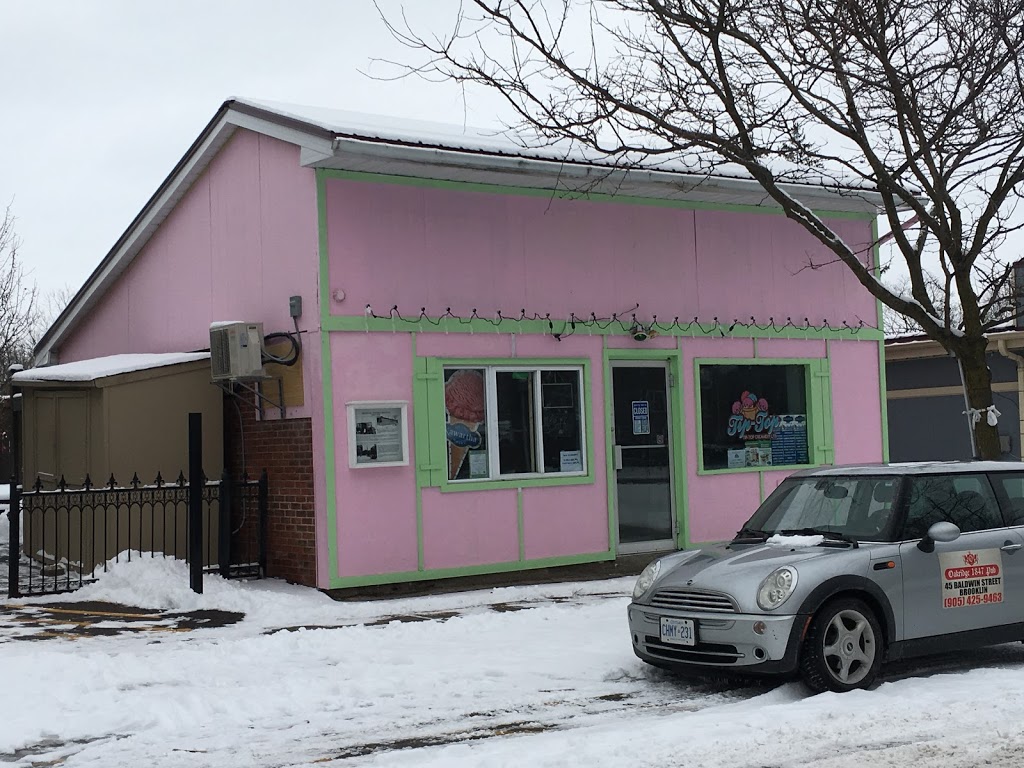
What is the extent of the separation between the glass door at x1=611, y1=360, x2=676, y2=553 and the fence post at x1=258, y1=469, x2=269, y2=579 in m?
3.93

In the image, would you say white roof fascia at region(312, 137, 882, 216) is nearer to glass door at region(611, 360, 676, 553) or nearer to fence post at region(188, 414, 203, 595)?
glass door at region(611, 360, 676, 553)

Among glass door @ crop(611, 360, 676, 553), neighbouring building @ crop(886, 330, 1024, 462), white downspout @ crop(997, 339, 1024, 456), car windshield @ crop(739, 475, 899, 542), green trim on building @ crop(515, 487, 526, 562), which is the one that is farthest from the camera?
neighbouring building @ crop(886, 330, 1024, 462)

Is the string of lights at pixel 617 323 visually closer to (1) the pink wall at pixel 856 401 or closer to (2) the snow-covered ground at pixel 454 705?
(1) the pink wall at pixel 856 401

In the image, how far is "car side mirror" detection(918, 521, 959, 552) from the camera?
799 cm

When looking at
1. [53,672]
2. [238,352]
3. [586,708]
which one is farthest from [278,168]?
[586,708]

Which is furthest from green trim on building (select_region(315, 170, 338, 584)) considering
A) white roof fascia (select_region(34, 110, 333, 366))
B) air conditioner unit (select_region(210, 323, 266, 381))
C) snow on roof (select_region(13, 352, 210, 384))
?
snow on roof (select_region(13, 352, 210, 384))

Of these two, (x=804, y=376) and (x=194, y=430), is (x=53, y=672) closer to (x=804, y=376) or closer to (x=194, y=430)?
(x=194, y=430)

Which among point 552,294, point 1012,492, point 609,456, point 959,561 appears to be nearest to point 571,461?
point 609,456

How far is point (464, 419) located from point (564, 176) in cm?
282

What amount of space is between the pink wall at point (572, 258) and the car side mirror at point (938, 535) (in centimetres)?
617

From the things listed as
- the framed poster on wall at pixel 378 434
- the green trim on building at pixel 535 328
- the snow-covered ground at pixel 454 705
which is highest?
the green trim on building at pixel 535 328

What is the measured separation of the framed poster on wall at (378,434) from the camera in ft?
40.1

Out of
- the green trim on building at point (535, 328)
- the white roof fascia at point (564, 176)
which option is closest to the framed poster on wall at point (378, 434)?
the green trim on building at point (535, 328)

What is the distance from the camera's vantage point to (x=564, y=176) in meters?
13.1
